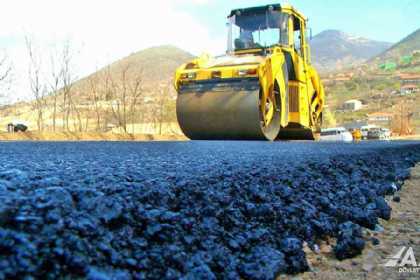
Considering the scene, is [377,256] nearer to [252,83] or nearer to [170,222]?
[170,222]

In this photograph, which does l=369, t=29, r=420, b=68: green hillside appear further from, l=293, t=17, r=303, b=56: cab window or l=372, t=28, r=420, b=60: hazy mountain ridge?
l=293, t=17, r=303, b=56: cab window

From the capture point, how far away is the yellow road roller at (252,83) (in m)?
6.72

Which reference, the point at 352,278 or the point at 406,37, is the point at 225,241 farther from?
the point at 406,37

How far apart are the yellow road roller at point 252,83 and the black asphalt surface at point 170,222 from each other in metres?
4.72

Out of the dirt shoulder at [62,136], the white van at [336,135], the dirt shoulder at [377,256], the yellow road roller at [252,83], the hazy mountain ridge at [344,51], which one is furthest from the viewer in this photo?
the hazy mountain ridge at [344,51]

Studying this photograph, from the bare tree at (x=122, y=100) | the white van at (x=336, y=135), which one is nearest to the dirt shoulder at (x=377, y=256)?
the bare tree at (x=122, y=100)

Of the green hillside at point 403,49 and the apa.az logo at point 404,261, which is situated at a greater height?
the green hillside at point 403,49

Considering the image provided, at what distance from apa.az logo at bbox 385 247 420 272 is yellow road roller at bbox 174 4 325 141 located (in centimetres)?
498

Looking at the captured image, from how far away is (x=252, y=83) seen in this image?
6.70 metres

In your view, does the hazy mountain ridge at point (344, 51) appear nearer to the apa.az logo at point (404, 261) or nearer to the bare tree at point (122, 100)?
the bare tree at point (122, 100)

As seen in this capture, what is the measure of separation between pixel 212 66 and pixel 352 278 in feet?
20.1

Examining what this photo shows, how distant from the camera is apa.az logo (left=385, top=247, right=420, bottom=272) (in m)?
1.43

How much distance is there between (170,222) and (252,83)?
19.0 ft

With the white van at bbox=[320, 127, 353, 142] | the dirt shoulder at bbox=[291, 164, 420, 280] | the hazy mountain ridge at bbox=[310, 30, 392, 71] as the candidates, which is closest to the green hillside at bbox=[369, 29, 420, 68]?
the hazy mountain ridge at bbox=[310, 30, 392, 71]
